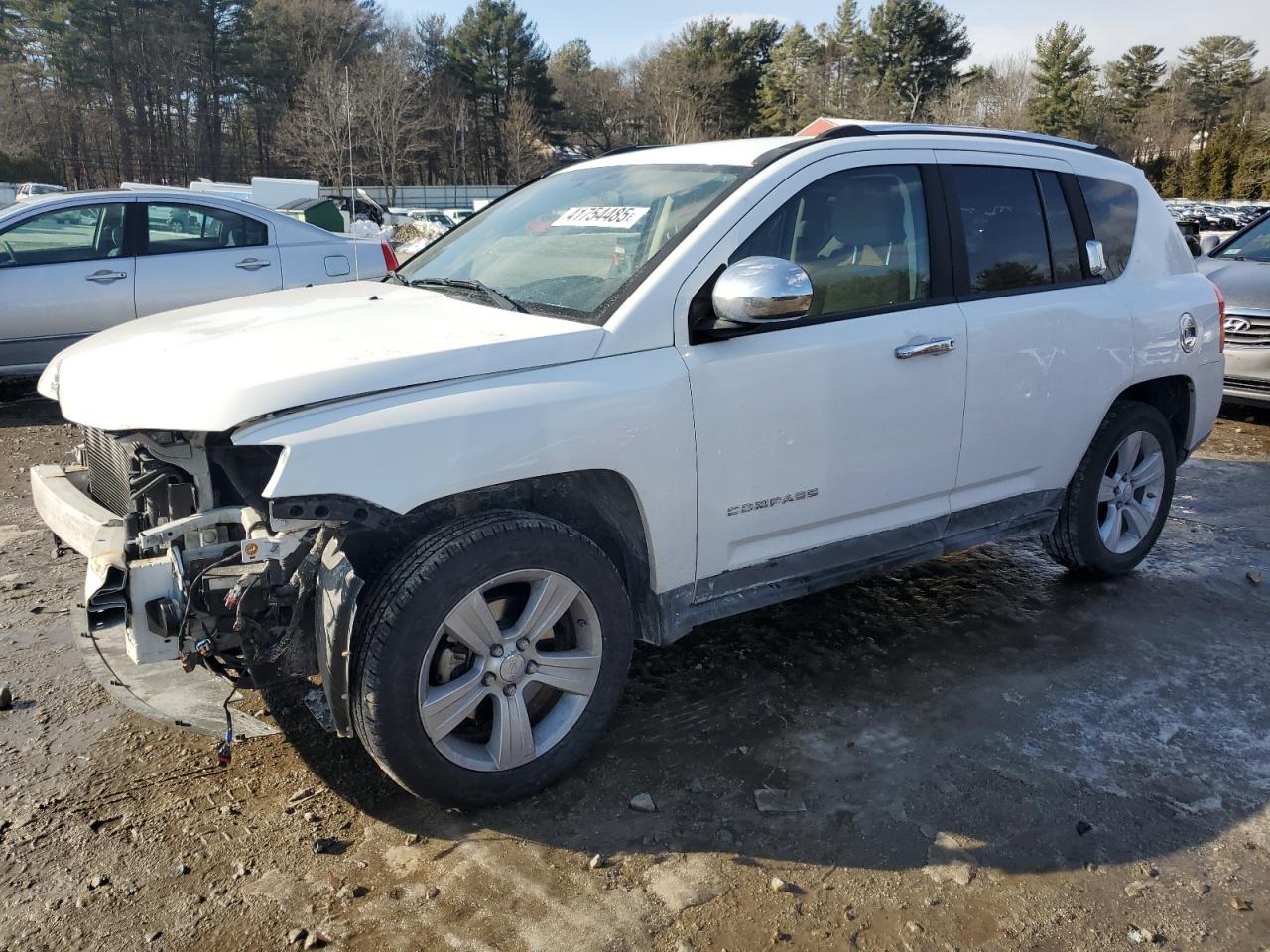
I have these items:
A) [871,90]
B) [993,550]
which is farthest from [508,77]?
[993,550]

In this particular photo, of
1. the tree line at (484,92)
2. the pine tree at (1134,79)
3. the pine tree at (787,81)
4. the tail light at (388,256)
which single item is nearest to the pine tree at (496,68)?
the tree line at (484,92)

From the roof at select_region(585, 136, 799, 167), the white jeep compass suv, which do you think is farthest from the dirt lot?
the roof at select_region(585, 136, 799, 167)

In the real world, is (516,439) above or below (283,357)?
below

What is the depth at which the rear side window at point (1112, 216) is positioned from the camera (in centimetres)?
440

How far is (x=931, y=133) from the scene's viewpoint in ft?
12.8

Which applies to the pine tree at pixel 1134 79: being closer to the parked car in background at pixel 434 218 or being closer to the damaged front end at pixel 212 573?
the parked car in background at pixel 434 218

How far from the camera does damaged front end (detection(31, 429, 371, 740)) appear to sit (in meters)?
2.62

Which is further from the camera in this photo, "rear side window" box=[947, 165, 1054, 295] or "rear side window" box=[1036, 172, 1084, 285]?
"rear side window" box=[1036, 172, 1084, 285]

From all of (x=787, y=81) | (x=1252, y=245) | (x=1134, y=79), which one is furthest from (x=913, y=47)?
(x=1252, y=245)

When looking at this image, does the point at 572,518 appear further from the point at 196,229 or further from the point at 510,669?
the point at 196,229

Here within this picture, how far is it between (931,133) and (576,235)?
1.48 metres

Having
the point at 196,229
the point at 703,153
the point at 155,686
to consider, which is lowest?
the point at 155,686

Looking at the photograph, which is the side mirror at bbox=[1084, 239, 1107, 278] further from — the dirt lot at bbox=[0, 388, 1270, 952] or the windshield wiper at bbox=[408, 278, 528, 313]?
the windshield wiper at bbox=[408, 278, 528, 313]

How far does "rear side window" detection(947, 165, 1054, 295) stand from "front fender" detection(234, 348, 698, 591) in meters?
1.55
